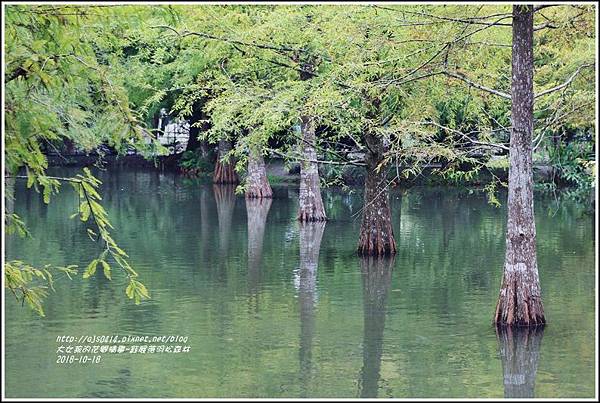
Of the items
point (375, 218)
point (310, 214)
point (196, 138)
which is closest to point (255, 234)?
point (310, 214)

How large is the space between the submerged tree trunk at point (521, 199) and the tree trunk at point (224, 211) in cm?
894

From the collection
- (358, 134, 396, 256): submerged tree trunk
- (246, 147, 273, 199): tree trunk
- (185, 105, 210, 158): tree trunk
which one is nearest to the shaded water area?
(358, 134, 396, 256): submerged tree trunk

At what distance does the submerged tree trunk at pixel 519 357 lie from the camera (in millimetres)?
11273

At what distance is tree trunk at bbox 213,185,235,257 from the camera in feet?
76.8

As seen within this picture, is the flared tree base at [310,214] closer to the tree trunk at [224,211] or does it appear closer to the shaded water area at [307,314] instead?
the shaded water area at [307,314]

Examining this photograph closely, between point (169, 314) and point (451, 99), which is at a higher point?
point (451, 99)

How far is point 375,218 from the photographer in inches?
822

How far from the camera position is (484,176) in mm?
39500

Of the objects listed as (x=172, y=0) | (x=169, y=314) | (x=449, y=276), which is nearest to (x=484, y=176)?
(x=449, y=276)

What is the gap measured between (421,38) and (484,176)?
2511 cm

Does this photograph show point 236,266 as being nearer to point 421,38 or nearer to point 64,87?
point 421,38

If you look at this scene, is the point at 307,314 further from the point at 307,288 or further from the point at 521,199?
the point at 521,199

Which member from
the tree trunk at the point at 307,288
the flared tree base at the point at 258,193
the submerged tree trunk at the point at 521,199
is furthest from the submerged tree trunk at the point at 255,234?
the submerged tree trunk at the point at 521,199

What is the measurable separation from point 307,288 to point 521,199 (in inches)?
194
